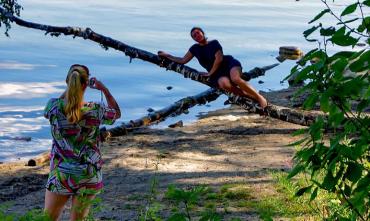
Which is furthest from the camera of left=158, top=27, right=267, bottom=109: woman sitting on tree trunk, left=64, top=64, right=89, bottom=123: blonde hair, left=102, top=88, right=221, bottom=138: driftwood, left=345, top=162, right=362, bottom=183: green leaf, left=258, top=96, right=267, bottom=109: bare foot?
left=102, top=88, right=221, bottom=138: driftwood

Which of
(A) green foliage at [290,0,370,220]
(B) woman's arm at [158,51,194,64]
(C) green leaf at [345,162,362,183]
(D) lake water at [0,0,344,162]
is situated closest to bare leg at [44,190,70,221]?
(A) green foliage at [290,0,370,220]

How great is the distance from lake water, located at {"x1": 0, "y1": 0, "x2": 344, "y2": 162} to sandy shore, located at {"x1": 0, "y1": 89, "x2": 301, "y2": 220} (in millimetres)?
2536

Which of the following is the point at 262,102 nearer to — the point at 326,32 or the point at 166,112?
the point at 166,112

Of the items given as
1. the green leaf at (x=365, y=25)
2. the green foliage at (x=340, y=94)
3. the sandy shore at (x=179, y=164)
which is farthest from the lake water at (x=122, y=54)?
the green leaf at (x=365, y=25)

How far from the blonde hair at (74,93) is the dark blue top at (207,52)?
206 inches

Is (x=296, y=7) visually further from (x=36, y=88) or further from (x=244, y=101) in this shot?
(x=244, y=101)

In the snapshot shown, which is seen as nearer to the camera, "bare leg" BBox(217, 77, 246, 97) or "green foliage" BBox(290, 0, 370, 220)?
"green foliage" BBox(290, 0, 370, 220)

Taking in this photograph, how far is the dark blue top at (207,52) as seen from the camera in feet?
35.6

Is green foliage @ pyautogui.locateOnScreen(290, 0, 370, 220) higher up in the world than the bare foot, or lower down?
higher up

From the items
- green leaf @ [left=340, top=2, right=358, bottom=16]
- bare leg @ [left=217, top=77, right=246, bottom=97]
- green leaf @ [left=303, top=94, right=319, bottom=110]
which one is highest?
green leaf @ [left=340, top=2, right=358, bottom=16]

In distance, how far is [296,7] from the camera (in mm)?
49625

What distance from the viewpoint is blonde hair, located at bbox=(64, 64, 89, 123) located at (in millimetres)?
5656

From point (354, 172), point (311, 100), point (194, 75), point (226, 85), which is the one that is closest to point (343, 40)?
point (311, 100)

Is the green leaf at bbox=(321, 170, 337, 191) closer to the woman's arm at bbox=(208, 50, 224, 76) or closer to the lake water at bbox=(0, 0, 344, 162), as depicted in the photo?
the woman's arm at bbox=(208, 50, 224, 76)
